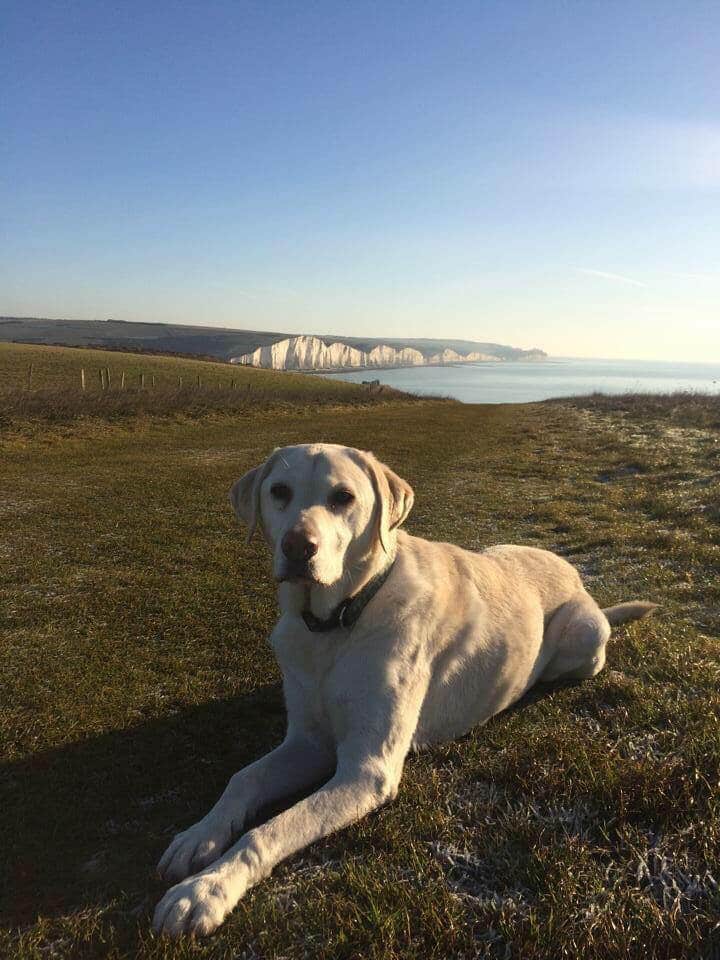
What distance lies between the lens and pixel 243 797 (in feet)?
10.5

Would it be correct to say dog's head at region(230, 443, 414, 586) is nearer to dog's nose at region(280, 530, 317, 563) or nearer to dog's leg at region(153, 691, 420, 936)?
dog's nose at region(280, 530, 317, 563)

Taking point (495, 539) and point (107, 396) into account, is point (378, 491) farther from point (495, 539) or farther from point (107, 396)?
point (107, 396)

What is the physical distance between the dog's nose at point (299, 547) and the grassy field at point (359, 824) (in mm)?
1442

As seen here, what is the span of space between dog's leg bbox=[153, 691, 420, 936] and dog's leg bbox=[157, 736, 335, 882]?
23 centimetres

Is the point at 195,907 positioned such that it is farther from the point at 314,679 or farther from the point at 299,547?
the point at 299,547

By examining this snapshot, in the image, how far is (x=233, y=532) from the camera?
10.6m

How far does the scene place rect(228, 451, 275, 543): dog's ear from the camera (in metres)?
3.93

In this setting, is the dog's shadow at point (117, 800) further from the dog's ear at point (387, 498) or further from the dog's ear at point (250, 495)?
the dog's ear at point (387, 498)

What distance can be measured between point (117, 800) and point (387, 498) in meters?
2.41

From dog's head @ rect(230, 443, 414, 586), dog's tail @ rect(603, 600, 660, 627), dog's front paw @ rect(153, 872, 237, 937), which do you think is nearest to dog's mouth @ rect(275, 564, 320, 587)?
dog's head @ rect(230, 443, 414, 586)

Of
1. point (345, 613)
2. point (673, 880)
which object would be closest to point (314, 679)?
point (345, 613)

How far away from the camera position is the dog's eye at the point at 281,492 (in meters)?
3.60

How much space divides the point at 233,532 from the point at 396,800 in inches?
303

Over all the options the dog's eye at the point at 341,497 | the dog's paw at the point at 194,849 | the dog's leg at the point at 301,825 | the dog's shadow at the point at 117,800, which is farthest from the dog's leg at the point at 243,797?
the dog's eye at the point at 341,497
